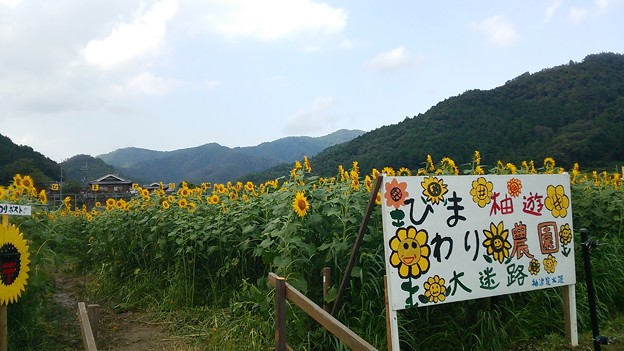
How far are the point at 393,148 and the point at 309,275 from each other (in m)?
29.4

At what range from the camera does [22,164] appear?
96.0ft

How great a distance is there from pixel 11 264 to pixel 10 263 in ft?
0.04

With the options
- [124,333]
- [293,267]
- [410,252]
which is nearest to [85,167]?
[124,333]

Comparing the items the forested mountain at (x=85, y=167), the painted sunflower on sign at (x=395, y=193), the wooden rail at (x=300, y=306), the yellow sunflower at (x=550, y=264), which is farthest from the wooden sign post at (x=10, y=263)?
the forested mountain at (x=85, y=167)

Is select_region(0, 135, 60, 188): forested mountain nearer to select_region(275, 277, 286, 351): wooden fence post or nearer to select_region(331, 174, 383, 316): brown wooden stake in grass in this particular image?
select_region(275, 277, 286, 351): wooden fence post

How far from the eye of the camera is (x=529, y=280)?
337 centimetres

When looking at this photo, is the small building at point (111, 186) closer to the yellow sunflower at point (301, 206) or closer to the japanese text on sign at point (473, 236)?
the yellow sunflower at point (301, 206)

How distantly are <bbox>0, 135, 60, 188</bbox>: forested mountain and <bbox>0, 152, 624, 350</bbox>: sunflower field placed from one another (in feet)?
65.9

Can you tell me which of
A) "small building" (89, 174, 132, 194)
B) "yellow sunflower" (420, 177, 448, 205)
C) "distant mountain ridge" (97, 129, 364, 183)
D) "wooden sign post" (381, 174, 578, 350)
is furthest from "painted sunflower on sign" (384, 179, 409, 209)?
"distant mountain ridge" (97, 129, 364, 183)

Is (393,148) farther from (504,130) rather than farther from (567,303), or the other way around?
(567,303)

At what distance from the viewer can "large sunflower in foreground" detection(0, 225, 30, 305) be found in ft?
10.3

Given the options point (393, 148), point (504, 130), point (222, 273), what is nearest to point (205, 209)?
point (222, 273)

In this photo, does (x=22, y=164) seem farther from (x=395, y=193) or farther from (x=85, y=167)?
(x=85, y=167)

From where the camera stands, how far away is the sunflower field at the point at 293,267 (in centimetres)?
353
